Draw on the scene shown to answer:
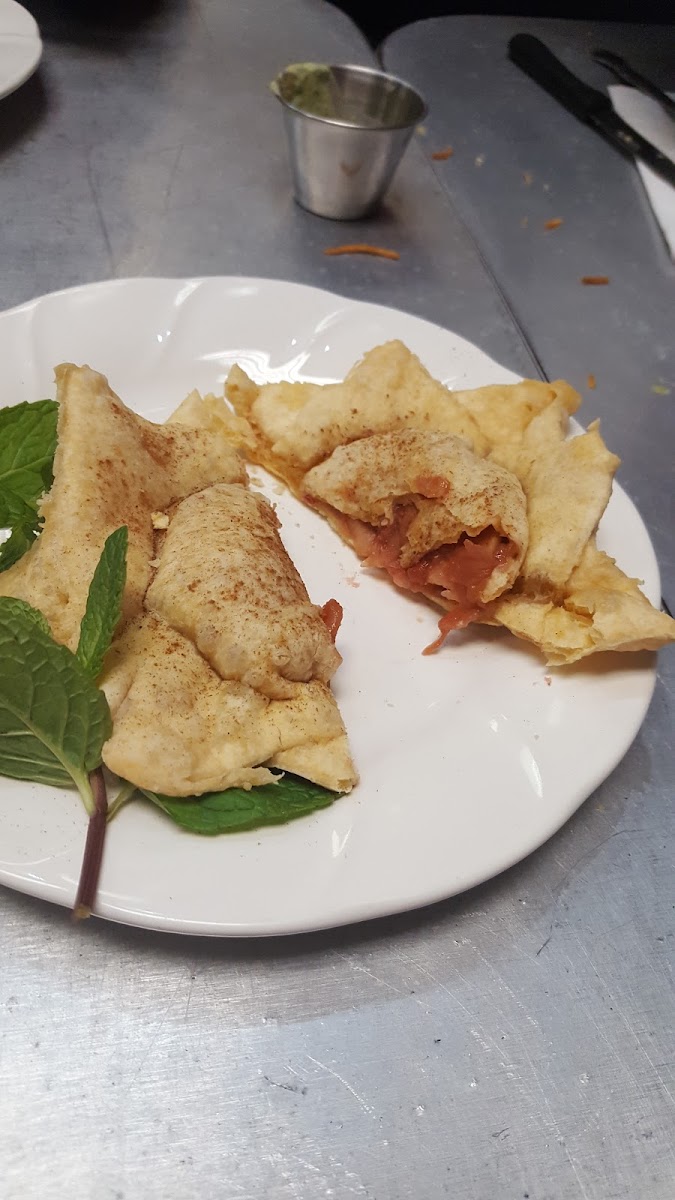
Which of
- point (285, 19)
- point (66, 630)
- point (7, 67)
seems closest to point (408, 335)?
point (66, 630)

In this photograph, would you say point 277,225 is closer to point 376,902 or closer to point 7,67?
point 7,67

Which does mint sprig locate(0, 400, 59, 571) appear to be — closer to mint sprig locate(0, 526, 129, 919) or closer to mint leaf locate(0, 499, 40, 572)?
mint leaf locate(0, 499, 40, 572)

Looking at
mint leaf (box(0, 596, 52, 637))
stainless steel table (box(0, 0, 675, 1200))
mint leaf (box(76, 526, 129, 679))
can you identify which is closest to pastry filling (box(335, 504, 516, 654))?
stainless steel table (box(0, 0, 675, 1200))

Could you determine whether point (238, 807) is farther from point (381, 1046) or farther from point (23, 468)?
point (23, 468)

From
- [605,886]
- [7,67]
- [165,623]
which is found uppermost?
[7,67]

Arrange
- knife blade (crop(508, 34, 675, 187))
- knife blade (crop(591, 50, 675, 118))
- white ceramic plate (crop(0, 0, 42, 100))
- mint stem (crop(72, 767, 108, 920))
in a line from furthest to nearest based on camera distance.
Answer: knife blade (crop(508, 34, 675, 187)), knife blade (crop(591, 50, 675, 118)), white ceramic plate (crop(0, 0, 42, 100)), mint stem (crop(72, 767, 108, 920))

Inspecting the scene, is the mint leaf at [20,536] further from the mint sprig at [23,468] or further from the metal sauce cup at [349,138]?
the metal sauce cup at [349,138]
